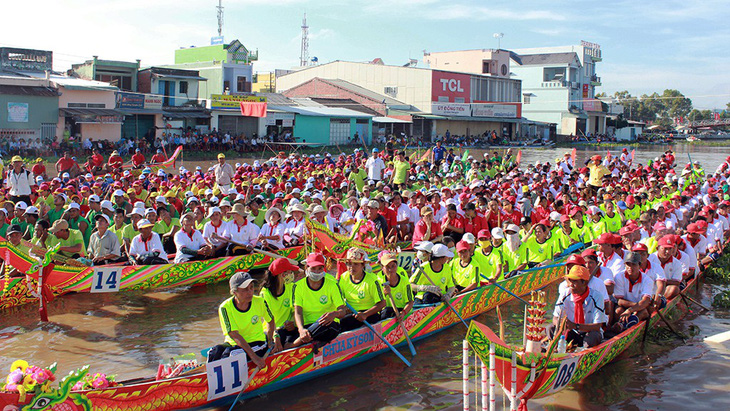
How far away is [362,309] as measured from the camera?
25.6 feet

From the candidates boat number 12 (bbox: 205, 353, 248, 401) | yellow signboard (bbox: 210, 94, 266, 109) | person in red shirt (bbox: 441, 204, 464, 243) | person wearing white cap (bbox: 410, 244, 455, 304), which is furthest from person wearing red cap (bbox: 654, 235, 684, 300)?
yellow signboard (bbox: 210, 94, 266, 109)

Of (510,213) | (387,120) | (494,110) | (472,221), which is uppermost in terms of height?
(494,110)

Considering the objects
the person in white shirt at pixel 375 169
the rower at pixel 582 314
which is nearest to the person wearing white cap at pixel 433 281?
the rower at pixel 582 314

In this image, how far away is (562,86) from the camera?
67562mm

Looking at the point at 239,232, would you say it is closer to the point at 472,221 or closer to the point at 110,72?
the point at 472,221

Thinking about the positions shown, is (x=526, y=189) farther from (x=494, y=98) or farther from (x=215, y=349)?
(x=494, y=98)

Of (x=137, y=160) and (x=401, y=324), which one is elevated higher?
(x=137, y=160)

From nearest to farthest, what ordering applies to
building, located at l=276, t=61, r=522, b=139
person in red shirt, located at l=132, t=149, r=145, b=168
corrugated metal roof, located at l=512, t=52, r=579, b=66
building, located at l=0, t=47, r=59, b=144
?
person in red shirt, located at l=132, t=149, r=145, b=168
building, located at l=0, t=47, r=59, b=144
building, located at l=276, t=61, r=522, b=139
corrugated metal roof, located at l=512, t=52, r=579, b=66

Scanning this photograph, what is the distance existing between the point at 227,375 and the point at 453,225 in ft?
22.6

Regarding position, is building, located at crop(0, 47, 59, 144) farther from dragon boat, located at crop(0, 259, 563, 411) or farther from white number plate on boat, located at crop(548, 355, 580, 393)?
white number plate on boat, located at crop(548, 355, 580, 393)

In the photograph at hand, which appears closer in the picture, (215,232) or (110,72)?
(215,232)

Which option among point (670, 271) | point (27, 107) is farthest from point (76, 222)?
point (27, 107)

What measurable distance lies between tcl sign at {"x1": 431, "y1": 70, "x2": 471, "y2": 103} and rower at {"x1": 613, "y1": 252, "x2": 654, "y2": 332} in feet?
143

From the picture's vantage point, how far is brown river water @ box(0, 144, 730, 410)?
286 inches
